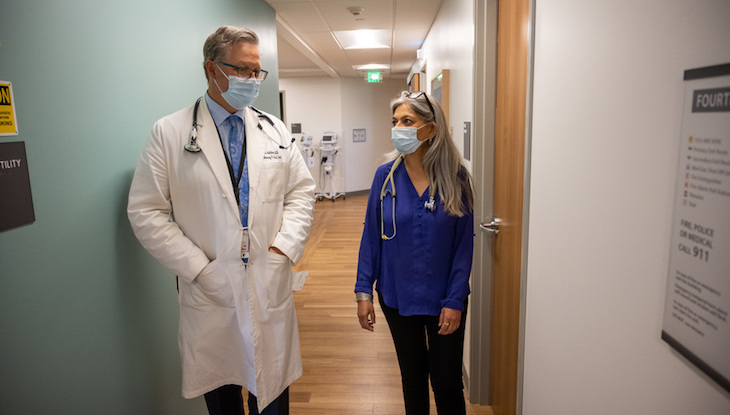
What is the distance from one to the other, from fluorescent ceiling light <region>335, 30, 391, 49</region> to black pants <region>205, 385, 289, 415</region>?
429 centimetres

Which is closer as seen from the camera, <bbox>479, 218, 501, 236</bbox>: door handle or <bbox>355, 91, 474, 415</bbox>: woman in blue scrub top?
<bbox>355, 91, 474, 415</bbox>: woman in blue scrub top

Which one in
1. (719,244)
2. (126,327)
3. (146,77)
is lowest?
(126,327)

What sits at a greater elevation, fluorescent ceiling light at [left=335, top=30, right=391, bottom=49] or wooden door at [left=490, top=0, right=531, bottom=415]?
fluorescent ceiling light at [left=335, top=30, right=391, bottom=49]

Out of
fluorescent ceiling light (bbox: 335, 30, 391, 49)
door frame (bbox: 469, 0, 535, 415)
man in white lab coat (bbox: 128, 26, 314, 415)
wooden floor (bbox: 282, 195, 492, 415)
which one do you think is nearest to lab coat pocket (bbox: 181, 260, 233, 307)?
man in white lab coat (bbox: 128, 26, 314, 415)

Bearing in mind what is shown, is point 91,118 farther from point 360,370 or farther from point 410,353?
point 360,370

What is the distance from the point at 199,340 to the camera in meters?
1.63

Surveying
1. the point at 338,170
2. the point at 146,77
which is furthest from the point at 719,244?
the point at 338,170

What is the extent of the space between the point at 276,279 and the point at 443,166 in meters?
0.73

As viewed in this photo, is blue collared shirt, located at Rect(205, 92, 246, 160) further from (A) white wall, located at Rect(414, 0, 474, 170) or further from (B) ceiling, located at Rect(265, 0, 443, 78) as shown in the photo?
(B) ceiling, located at Rect(265, 0, 443, 78)

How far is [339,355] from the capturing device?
10.1 ft

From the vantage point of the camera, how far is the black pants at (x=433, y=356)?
161cm

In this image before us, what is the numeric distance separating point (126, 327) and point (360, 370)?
5.31 ft

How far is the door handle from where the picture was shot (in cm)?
219

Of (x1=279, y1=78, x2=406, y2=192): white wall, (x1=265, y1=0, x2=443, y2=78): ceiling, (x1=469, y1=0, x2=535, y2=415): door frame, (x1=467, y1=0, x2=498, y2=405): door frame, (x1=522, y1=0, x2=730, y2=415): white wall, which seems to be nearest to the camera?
(x1=522, y1=0, x2=730, y2=415): white wall
